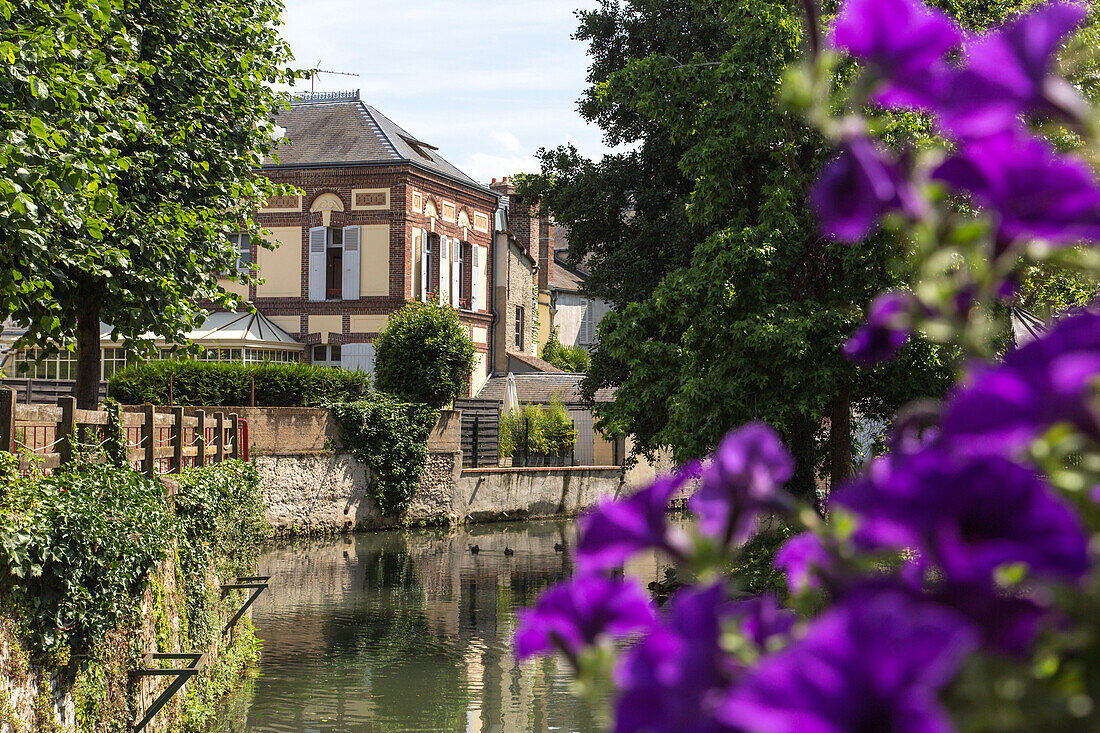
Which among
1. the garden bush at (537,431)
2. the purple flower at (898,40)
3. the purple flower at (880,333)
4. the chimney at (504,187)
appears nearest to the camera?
the purple flower at (898,40)

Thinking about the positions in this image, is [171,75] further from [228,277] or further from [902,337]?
[902,337]

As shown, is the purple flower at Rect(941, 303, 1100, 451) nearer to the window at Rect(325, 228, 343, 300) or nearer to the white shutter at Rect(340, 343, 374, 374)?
the white shutter at Rect(340, 343, 374, 374)

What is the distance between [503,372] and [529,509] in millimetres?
9725

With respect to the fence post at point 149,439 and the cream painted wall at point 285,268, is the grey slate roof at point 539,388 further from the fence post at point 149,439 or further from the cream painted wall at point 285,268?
the fence post at point 149,439

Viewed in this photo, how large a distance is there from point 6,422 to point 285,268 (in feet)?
88.7

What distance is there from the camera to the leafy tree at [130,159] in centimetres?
832

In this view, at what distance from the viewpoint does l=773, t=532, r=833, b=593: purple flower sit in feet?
2.38

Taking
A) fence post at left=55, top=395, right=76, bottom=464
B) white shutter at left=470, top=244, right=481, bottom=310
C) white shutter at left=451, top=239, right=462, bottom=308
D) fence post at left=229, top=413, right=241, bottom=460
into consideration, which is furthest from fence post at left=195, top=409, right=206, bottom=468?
white shutter at left=470, top=244, right=481, bottom=310

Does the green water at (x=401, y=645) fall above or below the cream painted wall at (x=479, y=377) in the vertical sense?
below

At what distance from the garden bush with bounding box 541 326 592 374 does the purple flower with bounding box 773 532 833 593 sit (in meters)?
46.7

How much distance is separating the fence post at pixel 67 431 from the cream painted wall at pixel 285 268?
83.4ft

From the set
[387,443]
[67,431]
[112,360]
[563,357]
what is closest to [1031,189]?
[67,431]

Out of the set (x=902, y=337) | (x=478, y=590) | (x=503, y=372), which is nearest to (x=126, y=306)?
(x=478, y=590)

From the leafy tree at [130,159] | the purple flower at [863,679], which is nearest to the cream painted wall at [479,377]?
the leafy tree at [130,159]
